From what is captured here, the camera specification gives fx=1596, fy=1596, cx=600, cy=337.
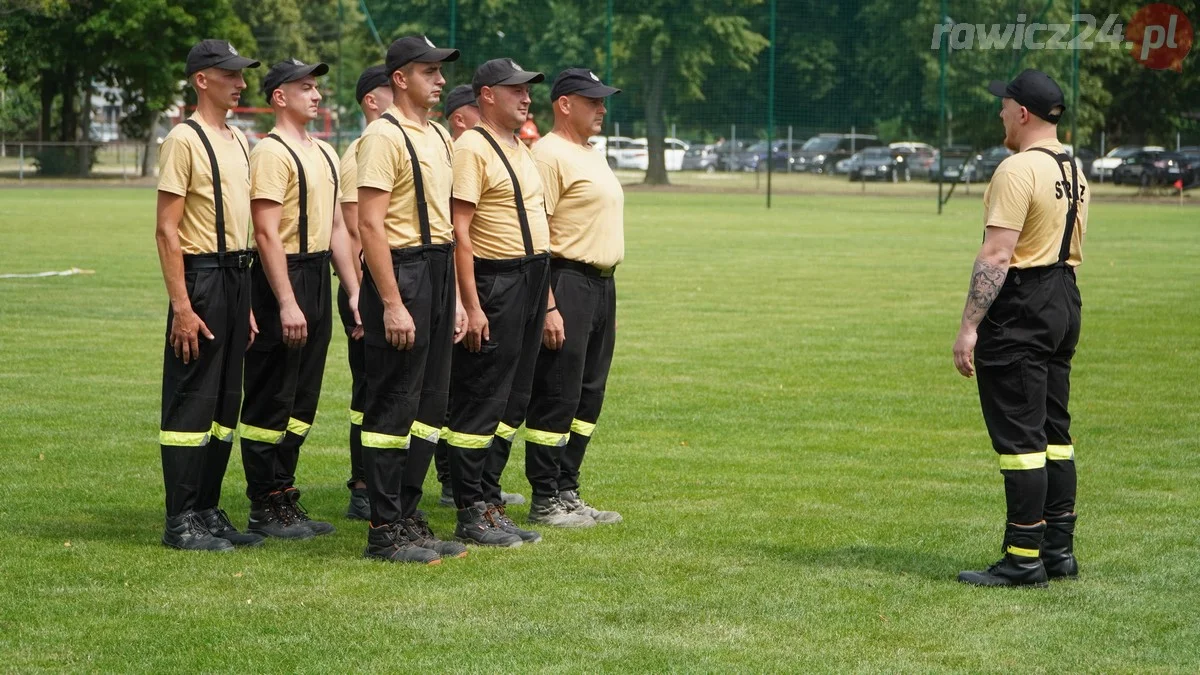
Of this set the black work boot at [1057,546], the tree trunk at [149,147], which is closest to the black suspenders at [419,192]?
the black work boot at [1057,546]

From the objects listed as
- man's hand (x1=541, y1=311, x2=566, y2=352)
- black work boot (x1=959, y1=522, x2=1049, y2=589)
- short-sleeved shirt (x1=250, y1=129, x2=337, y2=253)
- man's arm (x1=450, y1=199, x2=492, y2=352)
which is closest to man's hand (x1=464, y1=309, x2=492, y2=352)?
man's arm (x1=450, y1=199, x2=492, y2=352)

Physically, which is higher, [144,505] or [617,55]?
[617,55]

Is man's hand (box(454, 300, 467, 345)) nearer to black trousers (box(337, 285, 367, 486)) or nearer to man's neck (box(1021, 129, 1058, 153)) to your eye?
black trousers (box(337, 285, 367, 486))

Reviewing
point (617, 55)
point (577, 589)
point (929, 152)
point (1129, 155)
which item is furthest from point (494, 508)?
point (1129, 155)

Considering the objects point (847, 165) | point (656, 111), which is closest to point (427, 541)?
point (656, 111)

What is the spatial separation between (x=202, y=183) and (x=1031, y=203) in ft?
12.0

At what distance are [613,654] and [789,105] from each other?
38.7m

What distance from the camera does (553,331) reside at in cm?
804

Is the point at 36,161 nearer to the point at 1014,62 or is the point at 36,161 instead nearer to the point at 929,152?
the point at 929,152

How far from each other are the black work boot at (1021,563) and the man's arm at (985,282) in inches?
28.6

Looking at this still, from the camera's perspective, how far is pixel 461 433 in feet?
25.5

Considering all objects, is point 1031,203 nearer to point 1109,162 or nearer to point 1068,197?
point 1068,197

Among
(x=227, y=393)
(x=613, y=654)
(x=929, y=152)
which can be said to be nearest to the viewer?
(x=613, y=654)

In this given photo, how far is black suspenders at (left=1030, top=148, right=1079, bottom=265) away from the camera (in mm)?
6688
